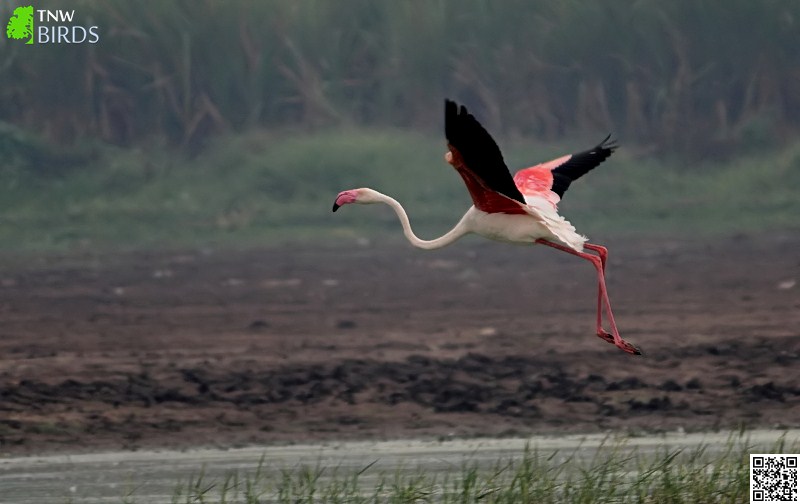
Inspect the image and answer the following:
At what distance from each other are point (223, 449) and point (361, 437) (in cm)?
123

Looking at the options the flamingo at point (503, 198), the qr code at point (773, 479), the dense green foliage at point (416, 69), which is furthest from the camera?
the dense green foliage at point (416, 69)

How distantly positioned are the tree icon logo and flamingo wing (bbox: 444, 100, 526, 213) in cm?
1488

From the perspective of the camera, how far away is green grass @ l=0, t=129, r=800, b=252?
22.3m

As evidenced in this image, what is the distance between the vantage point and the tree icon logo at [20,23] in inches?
953

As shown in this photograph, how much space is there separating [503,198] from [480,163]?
637mm

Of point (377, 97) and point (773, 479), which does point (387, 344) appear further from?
point (377, 97)

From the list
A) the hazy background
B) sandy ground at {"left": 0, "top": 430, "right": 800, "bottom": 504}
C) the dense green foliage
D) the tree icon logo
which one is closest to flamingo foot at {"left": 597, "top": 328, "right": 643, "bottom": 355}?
sandy ground at {"left": 0, "top": 430, "right": 800, "bottom": 504}

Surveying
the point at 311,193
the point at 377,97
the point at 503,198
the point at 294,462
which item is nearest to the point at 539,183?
the point at 503,198

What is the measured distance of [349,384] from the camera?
16.7m

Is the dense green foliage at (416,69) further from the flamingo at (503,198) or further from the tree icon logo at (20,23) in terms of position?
the flamingo at (503,198)

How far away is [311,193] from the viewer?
23281mm

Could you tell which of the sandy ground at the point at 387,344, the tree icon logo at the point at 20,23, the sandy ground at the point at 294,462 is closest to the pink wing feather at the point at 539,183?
the sandy ground at the point at 294,462

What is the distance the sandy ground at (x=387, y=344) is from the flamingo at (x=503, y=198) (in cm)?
430

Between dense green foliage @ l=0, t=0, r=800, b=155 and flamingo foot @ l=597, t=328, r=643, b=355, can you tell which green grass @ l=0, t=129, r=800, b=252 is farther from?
flamingo foot @ l=597, t=328, r=643, b=355
